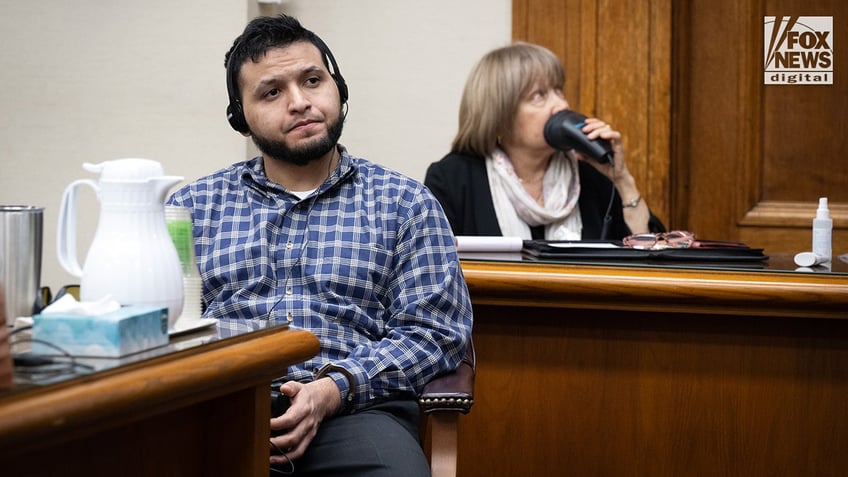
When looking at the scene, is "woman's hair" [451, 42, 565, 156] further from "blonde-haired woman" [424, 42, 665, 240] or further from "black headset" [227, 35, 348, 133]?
"black headset" [227, 35, 348, 133]

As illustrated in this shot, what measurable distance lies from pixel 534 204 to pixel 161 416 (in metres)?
1.77

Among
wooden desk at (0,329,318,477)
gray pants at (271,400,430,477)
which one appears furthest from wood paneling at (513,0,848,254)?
wooden desk at (0,329,318,477)

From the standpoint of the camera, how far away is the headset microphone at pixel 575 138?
271 centimetres

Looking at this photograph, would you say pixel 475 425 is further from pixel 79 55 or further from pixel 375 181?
pixel 79 55

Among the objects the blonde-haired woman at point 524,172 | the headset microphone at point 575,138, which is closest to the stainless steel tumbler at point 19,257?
the blonde-haired woman at point 524,172

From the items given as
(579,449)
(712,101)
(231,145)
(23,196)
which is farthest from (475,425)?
(23,196)

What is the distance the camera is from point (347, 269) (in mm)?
1727

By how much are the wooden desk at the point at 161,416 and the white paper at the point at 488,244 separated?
0.97m

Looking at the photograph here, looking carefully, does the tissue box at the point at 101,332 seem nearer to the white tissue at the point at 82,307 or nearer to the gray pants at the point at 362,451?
the white tissue at the point at 82,307

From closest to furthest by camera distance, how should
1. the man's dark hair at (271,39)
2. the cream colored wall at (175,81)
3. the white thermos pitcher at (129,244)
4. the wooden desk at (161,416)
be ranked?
the wooden desk at (161,416) < the white thermos pitcher at (129,244) < the man's dark hair at (271,39) < the cream colored wall at (175,81)

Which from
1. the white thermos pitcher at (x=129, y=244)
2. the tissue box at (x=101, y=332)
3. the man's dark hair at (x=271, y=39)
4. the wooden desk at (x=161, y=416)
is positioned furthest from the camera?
the man's dark hair at (x=271, y=39)

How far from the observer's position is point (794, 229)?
3.12 m

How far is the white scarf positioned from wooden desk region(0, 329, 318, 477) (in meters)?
1.58

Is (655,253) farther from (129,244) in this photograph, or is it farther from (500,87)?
(129,244)
